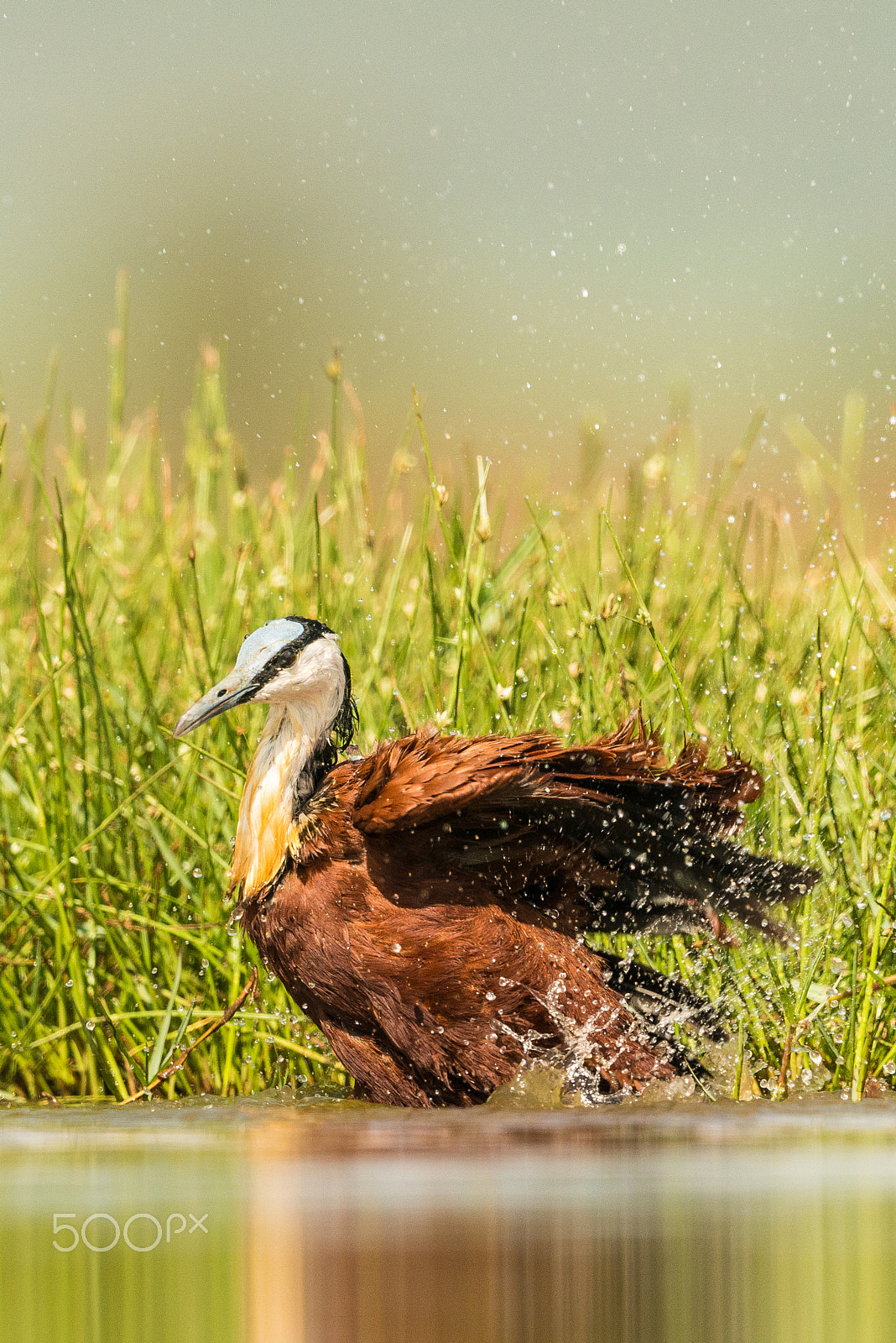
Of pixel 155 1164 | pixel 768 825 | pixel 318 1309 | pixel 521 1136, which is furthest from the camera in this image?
pixel 768 825

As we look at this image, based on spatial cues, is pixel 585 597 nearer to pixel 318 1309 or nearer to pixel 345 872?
pixel 345 872

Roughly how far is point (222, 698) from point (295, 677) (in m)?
0.25

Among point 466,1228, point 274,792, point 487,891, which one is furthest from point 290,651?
point 466,1228

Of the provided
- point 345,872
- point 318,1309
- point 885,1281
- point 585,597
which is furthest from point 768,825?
point 318,1309

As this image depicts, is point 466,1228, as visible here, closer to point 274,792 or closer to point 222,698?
point 274,792

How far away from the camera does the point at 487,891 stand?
492 centimetres

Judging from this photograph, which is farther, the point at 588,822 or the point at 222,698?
the point at 222,698

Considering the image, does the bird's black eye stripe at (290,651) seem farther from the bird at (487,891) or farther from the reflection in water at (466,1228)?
the reflection in water at (466,1228)

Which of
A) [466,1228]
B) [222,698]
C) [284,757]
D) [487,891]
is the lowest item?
[487,891]

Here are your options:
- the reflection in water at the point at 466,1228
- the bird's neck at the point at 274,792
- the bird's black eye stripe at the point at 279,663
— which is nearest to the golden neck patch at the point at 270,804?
the bird's neck at the point at 274,792

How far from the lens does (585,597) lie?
5613 mm

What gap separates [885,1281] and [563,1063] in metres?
2.17

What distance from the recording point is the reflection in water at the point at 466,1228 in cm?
249

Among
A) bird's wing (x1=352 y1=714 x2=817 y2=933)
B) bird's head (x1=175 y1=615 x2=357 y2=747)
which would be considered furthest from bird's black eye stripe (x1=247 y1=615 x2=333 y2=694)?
bird's wing (x1=352 y1=714 x2=817 y2=933)
